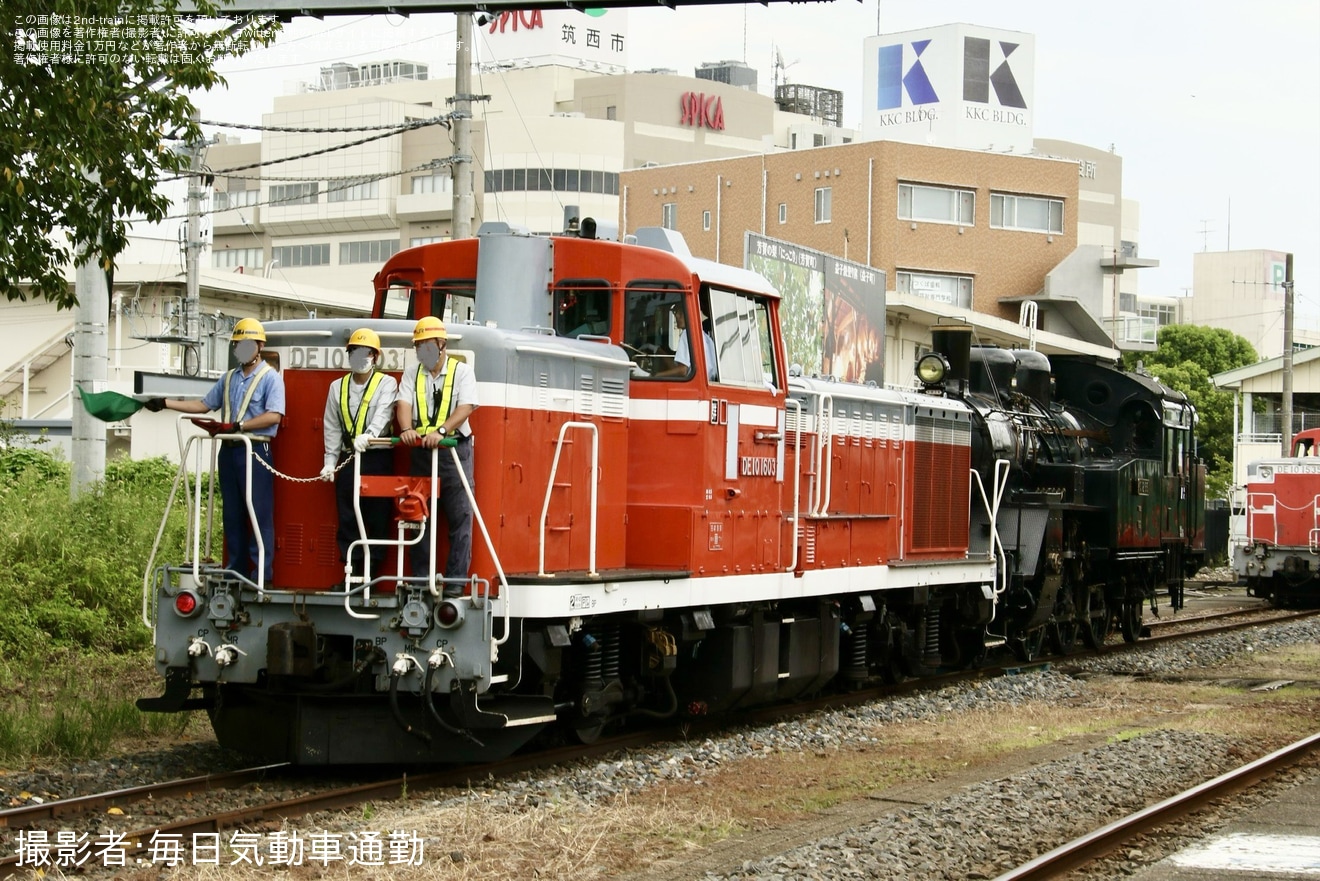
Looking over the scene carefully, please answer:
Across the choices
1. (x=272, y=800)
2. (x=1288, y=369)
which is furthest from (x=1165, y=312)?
(x=272, y=800)

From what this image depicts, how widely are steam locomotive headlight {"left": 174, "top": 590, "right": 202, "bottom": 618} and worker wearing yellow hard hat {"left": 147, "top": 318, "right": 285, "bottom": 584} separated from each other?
316 mm

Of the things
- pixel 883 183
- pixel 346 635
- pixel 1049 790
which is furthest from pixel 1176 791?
pixel 883 183

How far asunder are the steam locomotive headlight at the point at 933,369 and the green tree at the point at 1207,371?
3721cm

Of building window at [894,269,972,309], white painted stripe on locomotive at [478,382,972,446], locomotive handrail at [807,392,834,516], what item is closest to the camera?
white painted stripe on locomotive at [478,382,972,446]

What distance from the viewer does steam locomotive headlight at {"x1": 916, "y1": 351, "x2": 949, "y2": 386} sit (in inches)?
693

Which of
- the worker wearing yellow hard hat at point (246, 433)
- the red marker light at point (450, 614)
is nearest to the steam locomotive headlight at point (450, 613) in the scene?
the red marker light at point (450, 614)

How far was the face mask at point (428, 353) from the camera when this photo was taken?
9570 mm

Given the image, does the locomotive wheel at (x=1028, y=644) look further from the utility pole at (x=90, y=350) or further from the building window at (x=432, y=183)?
the building window at (x=432, y=183)

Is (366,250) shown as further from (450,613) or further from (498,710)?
(450,613)

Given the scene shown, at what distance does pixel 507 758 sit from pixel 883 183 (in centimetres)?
5403

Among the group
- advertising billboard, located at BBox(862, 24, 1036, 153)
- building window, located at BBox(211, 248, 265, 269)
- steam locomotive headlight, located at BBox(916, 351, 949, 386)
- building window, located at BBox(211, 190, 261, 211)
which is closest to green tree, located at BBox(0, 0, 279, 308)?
steam locomotive headlight, located at BBox(916, 351, 949, 386)

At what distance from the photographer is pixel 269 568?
1018 centimetres

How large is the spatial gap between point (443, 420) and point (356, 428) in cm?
58

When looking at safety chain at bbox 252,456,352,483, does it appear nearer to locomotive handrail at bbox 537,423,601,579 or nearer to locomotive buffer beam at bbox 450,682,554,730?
locomotive handrail at bbox 537,423,601,579
